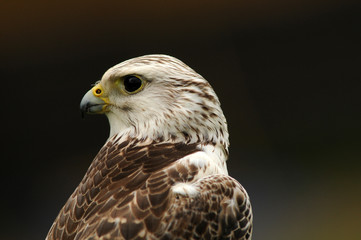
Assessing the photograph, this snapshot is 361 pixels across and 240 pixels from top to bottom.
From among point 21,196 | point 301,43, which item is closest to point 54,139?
point 21,196

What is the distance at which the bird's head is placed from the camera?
3865 millimetres

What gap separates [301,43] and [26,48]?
2548mm

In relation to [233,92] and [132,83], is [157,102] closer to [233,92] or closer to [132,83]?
[132,83]

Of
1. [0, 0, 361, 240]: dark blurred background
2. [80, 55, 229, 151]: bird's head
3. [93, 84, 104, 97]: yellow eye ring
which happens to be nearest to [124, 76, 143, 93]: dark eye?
[80, 55, 229, 151]: bird's head

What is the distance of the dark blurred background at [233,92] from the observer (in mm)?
7531

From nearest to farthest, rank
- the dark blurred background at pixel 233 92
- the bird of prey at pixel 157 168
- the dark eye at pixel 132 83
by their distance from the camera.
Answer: the bird of prey at pixel 157 168, the dark eye at pixel 132 83, the dark blurred background at pixel 233 92

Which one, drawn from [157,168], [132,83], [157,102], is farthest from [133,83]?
[157,168]

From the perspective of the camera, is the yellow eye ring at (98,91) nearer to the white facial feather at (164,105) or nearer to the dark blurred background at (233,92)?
the white facial feather at (164,105)

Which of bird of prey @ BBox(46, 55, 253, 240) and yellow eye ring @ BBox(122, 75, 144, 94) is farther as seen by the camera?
yellow eye ring @ BBox(122, 75, 144, 94)

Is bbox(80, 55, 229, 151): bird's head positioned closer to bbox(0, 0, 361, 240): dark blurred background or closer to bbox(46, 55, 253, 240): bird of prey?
bbox(46, 55, 253, 240): bird of prey

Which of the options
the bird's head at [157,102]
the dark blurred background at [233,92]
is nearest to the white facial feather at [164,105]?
the bird's head at [157,102]

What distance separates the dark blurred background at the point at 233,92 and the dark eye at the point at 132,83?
339 cm

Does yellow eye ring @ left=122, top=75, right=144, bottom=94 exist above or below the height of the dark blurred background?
above

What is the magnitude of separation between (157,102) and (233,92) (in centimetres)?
406
